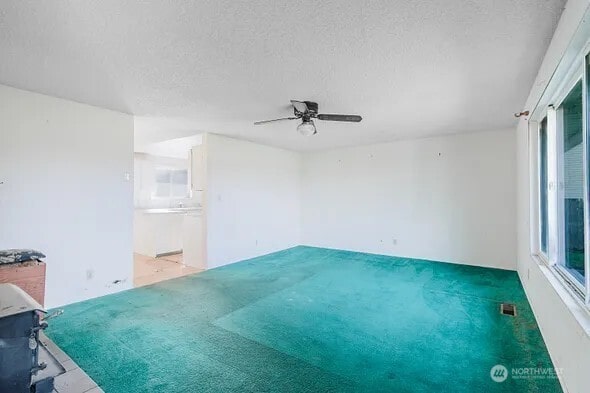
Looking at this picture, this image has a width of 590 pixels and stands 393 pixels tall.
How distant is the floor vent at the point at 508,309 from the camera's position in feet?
9.87

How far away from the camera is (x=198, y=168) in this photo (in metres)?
5.29

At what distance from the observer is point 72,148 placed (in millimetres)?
3410

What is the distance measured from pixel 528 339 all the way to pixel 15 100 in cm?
536

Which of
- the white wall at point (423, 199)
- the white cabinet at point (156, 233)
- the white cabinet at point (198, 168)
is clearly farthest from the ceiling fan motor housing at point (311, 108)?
the white cabinet at point (156, 233)

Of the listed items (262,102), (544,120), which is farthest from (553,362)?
(262,102)

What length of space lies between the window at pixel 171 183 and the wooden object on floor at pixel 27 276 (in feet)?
14.7

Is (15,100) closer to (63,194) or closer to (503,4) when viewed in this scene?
(63,194)

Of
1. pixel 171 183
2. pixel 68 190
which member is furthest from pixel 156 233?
pixel 68 190

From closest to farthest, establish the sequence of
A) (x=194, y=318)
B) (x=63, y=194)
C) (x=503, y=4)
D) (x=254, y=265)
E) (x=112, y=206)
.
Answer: (x=503, y=4)
(x=194, y=318)
(x=63, y=194)
(x=112, y=206)
(x=254, y=265)

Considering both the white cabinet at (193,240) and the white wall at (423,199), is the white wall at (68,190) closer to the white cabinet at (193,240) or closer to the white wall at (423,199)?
the white cabinet at (193,240)

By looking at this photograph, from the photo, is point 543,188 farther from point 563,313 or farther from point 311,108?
point 311,108

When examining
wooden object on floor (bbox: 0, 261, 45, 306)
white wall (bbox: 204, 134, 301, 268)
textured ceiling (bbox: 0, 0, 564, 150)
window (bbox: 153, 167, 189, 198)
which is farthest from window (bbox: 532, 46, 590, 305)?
window (bbox: 153, 167, 189, 198)

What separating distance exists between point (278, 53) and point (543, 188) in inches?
117

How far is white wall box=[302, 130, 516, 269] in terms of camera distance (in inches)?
191
